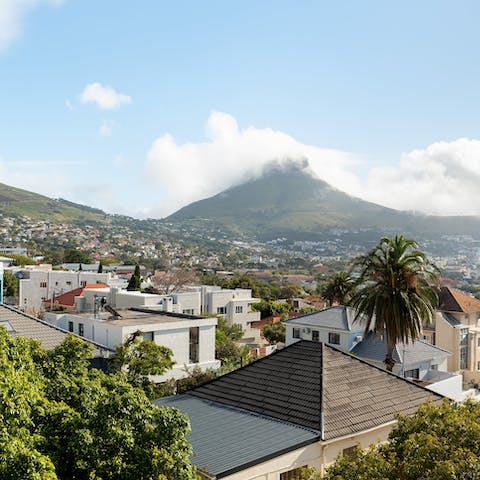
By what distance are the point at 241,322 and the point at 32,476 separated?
65.6 meters

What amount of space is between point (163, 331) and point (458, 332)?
26.5 meters

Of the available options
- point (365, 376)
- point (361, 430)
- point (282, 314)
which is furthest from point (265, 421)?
point (282, 314)

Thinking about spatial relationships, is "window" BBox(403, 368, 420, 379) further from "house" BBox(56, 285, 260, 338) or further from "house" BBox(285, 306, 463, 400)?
"house" BBox(56, 285, 260, 338)

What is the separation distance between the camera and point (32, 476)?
6.98 meters

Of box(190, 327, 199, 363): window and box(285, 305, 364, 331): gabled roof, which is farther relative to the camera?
box(285, 305, 364, 331): gabled roof

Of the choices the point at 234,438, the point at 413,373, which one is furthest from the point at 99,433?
the point at 413,373

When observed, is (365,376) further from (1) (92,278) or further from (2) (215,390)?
(1) (92,278)

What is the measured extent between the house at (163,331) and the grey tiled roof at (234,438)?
16012 millimetres

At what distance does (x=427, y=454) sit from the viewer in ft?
31.2

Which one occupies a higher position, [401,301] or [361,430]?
[401,301]

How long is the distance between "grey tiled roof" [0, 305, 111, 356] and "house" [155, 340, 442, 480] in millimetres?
10861

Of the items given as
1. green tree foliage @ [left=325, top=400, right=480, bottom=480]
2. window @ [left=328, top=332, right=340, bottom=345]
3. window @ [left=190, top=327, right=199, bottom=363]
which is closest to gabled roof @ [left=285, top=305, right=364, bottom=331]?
window @ [left=328, top=332, right=340, bottom=345]

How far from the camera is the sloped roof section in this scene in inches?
623

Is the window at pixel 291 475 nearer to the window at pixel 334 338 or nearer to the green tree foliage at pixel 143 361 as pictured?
the green tree foliage at pixel 143 361
